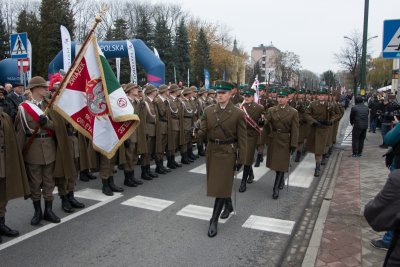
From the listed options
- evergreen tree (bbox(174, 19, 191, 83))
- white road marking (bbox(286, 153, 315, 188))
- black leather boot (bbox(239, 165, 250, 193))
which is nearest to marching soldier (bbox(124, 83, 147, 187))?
black leather boot (bbox(239, 165, 250, 193))

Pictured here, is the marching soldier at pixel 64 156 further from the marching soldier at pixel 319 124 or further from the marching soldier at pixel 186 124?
the marching soldier at pixel 319 124

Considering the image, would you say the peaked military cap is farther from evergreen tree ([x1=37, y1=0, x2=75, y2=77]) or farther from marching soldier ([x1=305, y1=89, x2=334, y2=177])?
evergreen tree ([x1=37, y1=0, x2=75, y2=77])

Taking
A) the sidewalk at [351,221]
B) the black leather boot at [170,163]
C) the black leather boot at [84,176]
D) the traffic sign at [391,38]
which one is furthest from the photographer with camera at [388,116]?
the black leather boot at [84,176]

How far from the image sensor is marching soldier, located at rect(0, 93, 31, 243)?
16.3 ft

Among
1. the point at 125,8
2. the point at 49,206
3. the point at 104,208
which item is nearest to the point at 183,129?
the point at 104,208

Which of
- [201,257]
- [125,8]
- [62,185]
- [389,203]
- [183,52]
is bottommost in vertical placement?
[201,257]

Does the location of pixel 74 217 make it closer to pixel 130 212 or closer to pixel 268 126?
pixel 130 212

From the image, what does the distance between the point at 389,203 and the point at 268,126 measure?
5632 millimetres

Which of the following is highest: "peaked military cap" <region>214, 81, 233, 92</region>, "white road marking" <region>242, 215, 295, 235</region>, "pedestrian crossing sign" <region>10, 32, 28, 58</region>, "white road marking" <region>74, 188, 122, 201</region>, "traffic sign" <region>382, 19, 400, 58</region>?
"pedestrian crossing sign" <region>10, 32, 28, 58</region>

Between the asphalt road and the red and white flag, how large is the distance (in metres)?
1.21

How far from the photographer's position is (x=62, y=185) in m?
6.08

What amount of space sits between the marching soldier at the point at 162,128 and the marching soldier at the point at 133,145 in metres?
0.84

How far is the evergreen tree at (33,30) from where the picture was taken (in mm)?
41188

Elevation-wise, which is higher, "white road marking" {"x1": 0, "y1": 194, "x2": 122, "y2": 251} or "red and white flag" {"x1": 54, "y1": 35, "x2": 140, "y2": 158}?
"red and white flag" {"x1": 54, "y1": 35, "x2": 140, "y2": 158}
